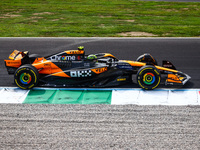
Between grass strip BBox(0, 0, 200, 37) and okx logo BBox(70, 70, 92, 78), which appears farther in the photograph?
grass strip BBox(0, 0, 200, 37)

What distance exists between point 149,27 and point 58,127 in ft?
41.0

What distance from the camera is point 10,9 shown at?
2362 centimetres

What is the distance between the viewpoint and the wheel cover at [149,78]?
9.41 metres

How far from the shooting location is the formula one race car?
9.49 m

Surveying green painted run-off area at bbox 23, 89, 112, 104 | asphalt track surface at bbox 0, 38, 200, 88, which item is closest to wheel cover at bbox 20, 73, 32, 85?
green painted run-off area at bbox 23, 89, 112, 104

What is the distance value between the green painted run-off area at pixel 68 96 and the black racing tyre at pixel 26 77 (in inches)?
10.1

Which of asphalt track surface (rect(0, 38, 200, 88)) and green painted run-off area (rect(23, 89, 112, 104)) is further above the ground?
asphalt track surface (rect(0, 38, 200, 88))

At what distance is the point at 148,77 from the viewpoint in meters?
9.44

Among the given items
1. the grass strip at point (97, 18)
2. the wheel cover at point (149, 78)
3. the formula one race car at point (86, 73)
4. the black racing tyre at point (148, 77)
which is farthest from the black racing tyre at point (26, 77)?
the grass strip at point (97, 18)

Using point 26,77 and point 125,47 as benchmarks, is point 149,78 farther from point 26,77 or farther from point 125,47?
point 125,47

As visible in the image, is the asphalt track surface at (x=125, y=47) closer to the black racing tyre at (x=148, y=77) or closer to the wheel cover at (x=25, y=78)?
the wheel cover at (x=25, y=78)

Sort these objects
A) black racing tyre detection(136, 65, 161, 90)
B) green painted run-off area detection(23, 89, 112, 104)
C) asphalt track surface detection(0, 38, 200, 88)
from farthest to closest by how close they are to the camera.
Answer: asphalt track surface detection(0, 38, 200, 88) < black racing tyre detection(136, 65, 161, 90) < green painted run-off area detection(23, 89, 112, 104)

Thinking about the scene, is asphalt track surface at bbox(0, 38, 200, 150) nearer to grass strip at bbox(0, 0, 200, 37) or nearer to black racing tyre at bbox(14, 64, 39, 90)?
black racing tyre at bbox(14, 64, 39, 90)

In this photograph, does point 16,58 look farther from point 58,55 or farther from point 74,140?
point 74,140
